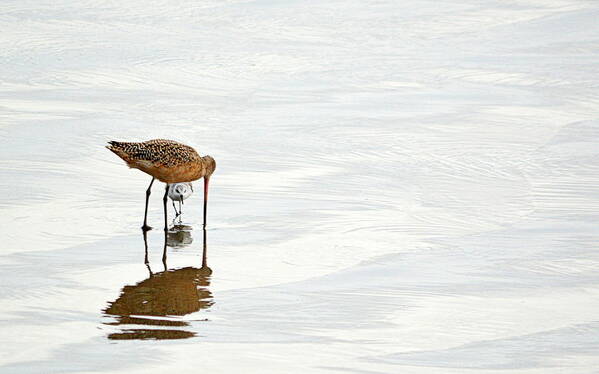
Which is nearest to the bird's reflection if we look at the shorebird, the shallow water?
the shallow water

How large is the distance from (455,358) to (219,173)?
188 inches

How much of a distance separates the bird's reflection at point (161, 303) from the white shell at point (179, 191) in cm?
148

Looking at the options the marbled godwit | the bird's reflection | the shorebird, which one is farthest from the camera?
the shorebird

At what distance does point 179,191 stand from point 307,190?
1.14 meters

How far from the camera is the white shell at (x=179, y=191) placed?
422 inches

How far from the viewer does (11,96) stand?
46.7 ft

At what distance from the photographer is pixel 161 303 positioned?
824 centimetres

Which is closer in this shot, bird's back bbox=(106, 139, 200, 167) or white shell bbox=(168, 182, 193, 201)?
bird's back bbox=(106, 139, 200, 167)

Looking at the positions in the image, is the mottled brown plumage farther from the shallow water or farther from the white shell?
the shallow water

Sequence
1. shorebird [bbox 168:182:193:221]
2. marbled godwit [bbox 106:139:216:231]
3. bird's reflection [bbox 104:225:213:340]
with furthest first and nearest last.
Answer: shorebird [bbox 168:182:193:221], marbled godwit [bbox 106:139:216:231], bird's reflection [bbox 104:225:213:340]

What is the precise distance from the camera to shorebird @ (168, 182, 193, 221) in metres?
10.7

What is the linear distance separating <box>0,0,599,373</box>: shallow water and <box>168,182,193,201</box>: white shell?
0.16 metres

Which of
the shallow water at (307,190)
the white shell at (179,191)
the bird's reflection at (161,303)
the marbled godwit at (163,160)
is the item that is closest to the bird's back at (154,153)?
the marbled godwit at (163,160)

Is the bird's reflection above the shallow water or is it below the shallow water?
below
